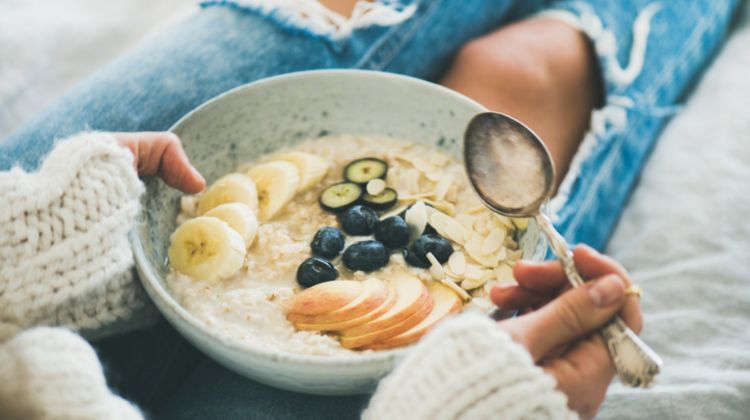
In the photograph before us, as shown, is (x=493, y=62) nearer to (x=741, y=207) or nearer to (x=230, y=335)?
(x=741, y=207)

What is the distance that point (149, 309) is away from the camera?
72 centimetres

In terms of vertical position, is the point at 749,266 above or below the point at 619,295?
below

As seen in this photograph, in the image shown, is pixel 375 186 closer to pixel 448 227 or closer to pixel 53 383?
pixel 448 227

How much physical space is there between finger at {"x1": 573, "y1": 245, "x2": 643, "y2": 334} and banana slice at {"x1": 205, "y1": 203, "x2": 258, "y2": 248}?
0.32 meters

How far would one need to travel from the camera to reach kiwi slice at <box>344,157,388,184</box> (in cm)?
78

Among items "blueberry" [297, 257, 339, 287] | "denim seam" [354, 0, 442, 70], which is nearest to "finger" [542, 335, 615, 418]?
"blueberry" [297, 257, 339, 287]

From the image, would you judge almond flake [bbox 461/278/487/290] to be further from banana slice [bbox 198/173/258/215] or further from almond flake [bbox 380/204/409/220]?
banana slice [bbox 198/173/258/215]

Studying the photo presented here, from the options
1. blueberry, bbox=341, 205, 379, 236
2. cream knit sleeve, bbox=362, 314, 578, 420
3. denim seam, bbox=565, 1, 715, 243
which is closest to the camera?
cream knit sleeve, bbox=362, 314, 578, 420

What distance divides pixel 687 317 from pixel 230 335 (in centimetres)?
54

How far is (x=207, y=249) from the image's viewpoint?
675 millimetres

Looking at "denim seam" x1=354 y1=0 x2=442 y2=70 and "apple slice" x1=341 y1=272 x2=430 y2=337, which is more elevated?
"denim seam" x1=354 y1=0 x2=442 y2=70

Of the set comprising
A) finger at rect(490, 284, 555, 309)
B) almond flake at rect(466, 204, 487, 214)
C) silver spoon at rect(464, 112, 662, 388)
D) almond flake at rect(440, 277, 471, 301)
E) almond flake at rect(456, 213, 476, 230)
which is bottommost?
almond flake at rect(440, 277, 471, 301)

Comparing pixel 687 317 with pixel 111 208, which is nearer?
pixel 111 208

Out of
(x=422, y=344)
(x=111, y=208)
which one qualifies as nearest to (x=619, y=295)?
(x=422, y=344)
